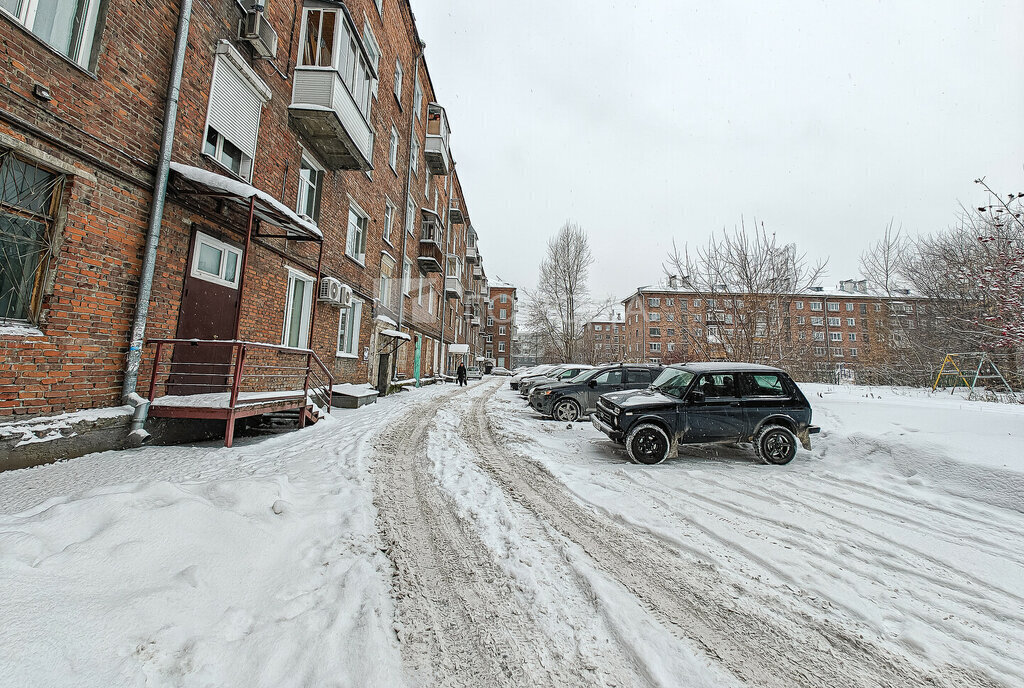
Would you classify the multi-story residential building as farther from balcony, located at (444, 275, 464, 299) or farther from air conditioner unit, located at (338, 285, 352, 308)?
air conditioner unit, located at (338, 285, 352, 308)

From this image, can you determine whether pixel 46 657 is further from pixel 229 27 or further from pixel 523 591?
pixel 229 27

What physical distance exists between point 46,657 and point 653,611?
3.05 meters

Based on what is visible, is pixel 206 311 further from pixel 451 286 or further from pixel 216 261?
pixel 451 286

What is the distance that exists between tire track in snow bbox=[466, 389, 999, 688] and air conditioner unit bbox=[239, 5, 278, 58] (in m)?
9.83

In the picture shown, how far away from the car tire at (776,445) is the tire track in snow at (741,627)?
4.00m

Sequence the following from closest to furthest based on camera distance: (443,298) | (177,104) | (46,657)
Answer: (46,657)
(177,104)
(443,298)

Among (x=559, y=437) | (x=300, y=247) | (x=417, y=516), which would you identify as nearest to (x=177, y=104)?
(x=300, y=247)

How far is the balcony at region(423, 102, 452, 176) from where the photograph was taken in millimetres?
20812

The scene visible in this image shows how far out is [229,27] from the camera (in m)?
7.07

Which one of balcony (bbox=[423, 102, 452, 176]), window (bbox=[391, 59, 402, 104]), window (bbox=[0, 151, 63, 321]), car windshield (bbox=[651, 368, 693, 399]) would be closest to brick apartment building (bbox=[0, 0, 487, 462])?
window (bbox=[0, 151, 63, 321])

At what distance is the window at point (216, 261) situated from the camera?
20.9 ft

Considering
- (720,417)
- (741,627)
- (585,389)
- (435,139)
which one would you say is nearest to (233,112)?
(585,389)

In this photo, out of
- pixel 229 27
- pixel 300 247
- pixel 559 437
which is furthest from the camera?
pixel 300 247

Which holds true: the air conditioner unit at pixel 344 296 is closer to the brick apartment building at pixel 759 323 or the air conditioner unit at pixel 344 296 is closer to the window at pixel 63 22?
the window at pixel 63 22
